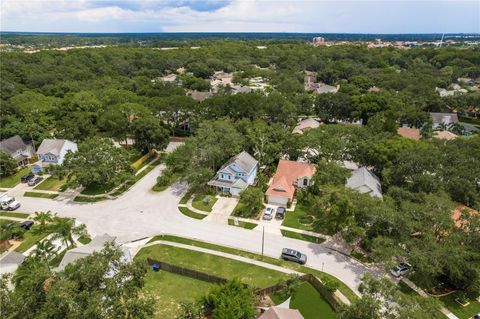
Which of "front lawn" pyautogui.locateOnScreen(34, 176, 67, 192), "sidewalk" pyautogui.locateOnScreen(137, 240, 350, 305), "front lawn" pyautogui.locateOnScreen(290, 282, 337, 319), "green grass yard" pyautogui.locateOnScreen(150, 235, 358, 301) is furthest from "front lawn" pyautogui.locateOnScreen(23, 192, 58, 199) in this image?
"front lawn" pyautogui.locateOnScreen(290, 282, 337, 319)

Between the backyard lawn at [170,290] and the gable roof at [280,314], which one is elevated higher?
the gable roof at [280,314]

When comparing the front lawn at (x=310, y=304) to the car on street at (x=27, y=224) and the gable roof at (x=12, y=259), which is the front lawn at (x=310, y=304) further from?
the car on street at (x=27, y=224)

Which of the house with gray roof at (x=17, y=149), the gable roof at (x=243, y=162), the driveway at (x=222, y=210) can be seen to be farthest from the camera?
the house with gray roof at (x=17, y=149)

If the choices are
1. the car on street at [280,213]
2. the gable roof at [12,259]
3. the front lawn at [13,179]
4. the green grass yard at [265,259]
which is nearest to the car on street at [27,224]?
the gable roof at [12,259]

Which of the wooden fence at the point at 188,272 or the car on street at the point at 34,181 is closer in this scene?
the wooden fence at the point at 188,272

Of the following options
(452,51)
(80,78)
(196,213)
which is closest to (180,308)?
(196,213)

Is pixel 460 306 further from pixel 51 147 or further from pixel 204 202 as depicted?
pixel 51 147

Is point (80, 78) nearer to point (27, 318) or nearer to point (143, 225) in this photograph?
point (143, 225)
